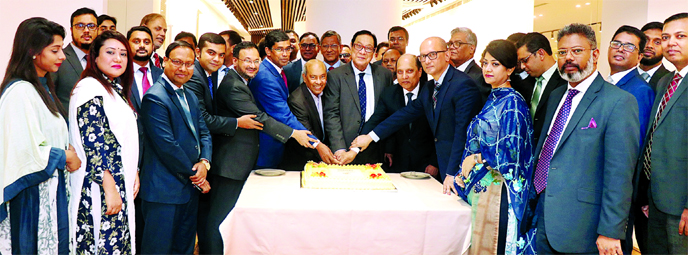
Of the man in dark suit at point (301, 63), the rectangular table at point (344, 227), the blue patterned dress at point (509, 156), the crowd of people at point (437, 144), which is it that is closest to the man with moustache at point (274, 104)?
the crowd of people at point (437, 144)

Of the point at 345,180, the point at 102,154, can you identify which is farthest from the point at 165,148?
the point at 345,180

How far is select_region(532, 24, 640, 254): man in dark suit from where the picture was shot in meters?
2.15

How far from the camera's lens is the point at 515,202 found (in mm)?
2441

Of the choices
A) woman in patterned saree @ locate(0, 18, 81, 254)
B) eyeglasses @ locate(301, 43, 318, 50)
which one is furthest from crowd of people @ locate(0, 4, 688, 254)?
eyeglasses @ locate(301, 43, 318, 50)

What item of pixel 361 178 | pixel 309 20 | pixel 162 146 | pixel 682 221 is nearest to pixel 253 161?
pixel 162 146

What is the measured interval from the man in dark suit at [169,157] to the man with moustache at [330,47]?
206 cm

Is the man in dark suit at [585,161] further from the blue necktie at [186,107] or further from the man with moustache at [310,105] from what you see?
the blue necktie at [186,107]

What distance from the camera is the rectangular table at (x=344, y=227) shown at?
2.44 meters

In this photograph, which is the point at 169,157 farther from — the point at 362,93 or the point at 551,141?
the point at 551,141

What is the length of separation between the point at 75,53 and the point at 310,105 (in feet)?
6.17

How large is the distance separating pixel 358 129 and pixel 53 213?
2420 mm

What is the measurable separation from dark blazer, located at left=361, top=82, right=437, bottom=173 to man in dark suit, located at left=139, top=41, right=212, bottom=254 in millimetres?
1583

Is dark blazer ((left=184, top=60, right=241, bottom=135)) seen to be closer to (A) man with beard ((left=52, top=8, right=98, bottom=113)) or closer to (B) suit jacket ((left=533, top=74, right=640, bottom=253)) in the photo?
(A) man with beard ((left=52, top=8, right=98, bottom=113))

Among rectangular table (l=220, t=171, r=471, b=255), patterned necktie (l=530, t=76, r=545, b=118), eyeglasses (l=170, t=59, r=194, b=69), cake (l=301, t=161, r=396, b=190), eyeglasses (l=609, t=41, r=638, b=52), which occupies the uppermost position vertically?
eyeglasses (l=609, t=41, r=638, b=52)
